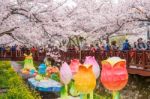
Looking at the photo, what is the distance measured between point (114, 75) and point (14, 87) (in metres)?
10.2

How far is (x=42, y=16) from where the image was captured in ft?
56.6

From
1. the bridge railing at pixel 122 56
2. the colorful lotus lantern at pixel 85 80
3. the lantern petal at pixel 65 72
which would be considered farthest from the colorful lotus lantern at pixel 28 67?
the colorful lotus lantern at pixel 85 80

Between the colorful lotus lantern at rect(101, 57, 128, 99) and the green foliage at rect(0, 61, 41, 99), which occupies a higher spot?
the colorful lotus lantern at rect(101, 57, 128, 99)

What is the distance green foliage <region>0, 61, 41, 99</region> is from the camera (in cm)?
1747

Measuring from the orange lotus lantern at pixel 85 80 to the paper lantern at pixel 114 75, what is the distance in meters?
0.61

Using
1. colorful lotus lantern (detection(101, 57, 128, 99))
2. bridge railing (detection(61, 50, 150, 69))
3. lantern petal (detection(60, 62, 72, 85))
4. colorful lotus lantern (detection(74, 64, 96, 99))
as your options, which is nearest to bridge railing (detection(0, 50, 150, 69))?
bridge railing (detection(61, 50, 150, 69))

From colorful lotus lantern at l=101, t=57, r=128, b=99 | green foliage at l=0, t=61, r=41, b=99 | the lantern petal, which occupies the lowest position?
green foliage at l=0, t=61, r=41, b=99

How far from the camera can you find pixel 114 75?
37.1 ft

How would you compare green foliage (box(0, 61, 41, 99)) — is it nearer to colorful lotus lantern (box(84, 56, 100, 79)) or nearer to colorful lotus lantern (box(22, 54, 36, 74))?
colorful lotus lantern (box(22, 54, 36, 74))

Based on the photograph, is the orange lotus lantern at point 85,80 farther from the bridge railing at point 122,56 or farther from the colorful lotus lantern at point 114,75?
the bridge railing at point 122,56

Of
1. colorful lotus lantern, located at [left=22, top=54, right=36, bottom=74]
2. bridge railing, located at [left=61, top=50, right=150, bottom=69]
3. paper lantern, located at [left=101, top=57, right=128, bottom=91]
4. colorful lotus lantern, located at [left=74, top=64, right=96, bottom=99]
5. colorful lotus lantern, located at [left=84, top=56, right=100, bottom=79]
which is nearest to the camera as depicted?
paper lantern, located at [left=101, top=57, right=128, bottom=91]

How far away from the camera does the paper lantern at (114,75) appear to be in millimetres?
11284

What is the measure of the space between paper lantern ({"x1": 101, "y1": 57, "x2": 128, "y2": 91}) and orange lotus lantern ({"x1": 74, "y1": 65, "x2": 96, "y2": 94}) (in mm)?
610

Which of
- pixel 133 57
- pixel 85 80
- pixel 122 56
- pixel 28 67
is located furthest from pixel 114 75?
pixel 28 67
